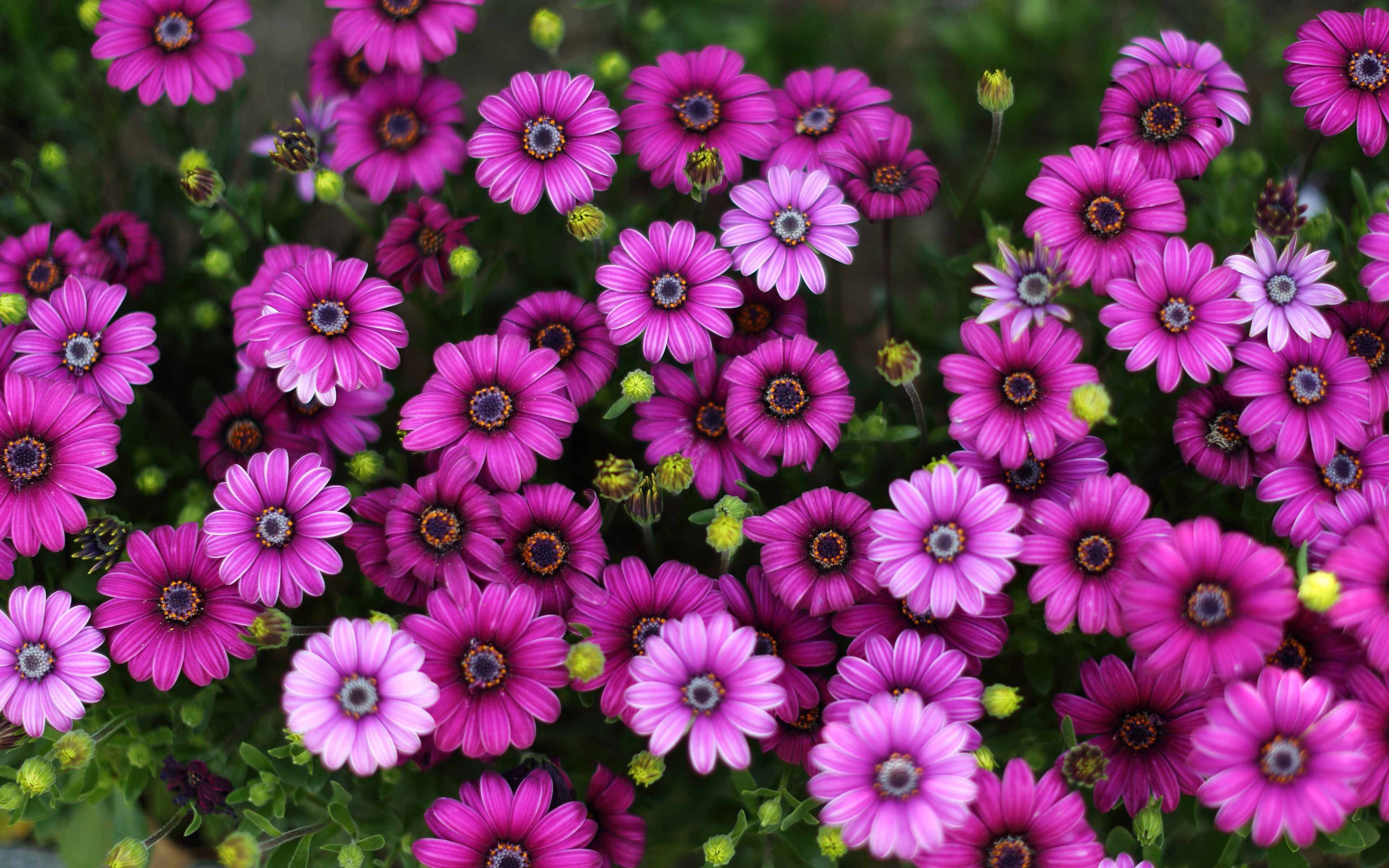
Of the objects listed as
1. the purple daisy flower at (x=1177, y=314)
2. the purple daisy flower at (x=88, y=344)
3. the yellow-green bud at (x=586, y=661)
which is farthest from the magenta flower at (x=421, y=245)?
the purple daisy flower at (x=1177, y=314)

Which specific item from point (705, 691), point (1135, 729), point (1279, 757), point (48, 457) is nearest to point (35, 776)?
point (48, 457)

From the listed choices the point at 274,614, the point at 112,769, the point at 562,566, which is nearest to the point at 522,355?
the point at 562,566

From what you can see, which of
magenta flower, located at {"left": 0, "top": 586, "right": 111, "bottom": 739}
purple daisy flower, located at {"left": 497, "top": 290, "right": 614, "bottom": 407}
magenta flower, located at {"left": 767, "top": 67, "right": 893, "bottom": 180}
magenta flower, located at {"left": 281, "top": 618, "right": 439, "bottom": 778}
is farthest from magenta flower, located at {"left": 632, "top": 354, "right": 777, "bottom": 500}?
magenta flower, located at {"left": 0, "top": 586, "right": 111, "bottom": 739}

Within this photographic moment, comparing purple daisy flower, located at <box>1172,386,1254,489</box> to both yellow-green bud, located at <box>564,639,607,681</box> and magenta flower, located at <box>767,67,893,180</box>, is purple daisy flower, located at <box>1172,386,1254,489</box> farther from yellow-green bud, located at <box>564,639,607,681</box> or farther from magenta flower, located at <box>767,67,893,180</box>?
yellow-green bud, located at <box>564,639,607,681</box>

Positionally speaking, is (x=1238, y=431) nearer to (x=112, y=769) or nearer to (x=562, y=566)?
(x=562, y=566)

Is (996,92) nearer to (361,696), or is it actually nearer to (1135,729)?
(1135,729)

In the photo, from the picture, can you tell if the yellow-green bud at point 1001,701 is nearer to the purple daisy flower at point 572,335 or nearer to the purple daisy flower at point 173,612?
the purple daisy flower at point 572,335
